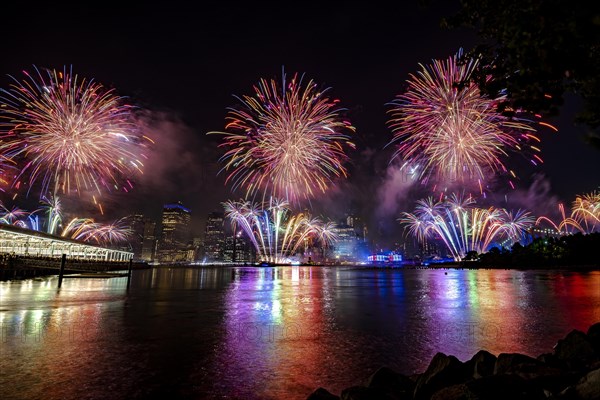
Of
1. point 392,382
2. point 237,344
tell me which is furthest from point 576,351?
point 237,344

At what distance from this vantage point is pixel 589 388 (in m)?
5.23

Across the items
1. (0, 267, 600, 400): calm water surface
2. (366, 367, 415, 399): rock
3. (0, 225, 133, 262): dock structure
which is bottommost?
(0, 267, 600, 400): calm water surface

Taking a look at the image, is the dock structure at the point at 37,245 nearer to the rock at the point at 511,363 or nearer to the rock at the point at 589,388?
the rock at the point at 511,363

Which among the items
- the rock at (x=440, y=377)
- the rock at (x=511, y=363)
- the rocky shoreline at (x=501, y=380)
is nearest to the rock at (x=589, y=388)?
the rocky shoreline at (x=501, y=380)

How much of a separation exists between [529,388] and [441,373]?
1.62m

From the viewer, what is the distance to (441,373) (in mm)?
6996

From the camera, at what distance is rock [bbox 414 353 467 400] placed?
22.4 ft

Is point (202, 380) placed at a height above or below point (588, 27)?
below

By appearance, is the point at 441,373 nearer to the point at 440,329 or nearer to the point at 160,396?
the point at 160,396

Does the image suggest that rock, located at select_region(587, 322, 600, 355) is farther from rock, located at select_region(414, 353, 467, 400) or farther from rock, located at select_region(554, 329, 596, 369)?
rock, located at select_region(414, 353, 467, 400)

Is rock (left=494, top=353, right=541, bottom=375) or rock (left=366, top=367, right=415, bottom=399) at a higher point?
rock (left=494, top=353, right=541, bottom=375)

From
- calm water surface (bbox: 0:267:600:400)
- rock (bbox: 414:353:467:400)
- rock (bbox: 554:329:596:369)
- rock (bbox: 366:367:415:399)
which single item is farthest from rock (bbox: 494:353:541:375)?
calm water surface (bbox: 0:267:600:400)

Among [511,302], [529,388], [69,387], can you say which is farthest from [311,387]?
[511,302]

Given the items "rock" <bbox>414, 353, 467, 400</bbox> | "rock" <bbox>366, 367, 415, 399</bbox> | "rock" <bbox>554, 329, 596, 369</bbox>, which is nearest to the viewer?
"rock" <bbox>414, 353, 467, 400</bbox>
